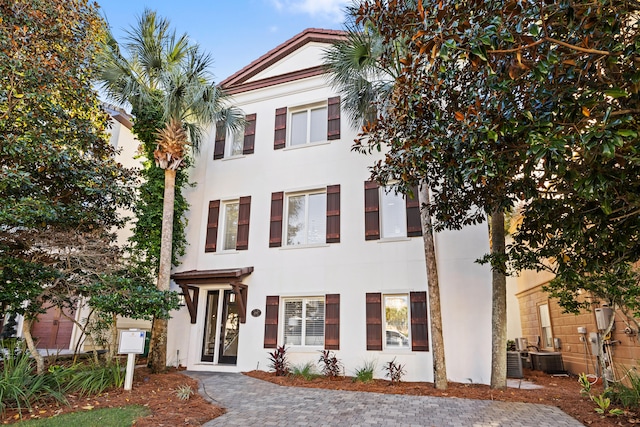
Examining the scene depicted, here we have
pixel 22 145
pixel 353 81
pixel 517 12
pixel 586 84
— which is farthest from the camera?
pixel 353 81

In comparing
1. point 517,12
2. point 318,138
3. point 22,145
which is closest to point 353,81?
point 318,138

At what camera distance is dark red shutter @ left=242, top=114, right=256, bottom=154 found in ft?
42.6

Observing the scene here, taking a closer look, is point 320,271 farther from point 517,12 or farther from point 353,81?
point 517,12

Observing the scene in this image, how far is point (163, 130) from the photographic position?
35.5 feet

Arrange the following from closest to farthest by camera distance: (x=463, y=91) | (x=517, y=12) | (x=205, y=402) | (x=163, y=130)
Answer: (x=517, y=12), (x=463, y=91), (x=205, y=402), (x=163, y=130)

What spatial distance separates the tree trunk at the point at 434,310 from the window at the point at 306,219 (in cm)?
333

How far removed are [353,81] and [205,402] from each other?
8.09 m

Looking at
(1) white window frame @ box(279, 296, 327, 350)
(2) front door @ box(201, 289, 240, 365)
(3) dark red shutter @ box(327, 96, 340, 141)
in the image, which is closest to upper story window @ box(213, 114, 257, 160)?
(3) dark red shutter @ box(327, 96, 340, 141)

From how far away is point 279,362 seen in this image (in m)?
10.2

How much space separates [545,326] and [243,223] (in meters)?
11.0

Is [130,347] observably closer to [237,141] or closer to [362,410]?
[362,410]

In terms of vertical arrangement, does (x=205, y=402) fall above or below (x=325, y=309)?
below

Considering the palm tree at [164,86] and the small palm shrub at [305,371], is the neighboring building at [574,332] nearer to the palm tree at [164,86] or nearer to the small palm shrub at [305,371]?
the small palm shrub at [305,371]

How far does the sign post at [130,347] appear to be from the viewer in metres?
7.60
